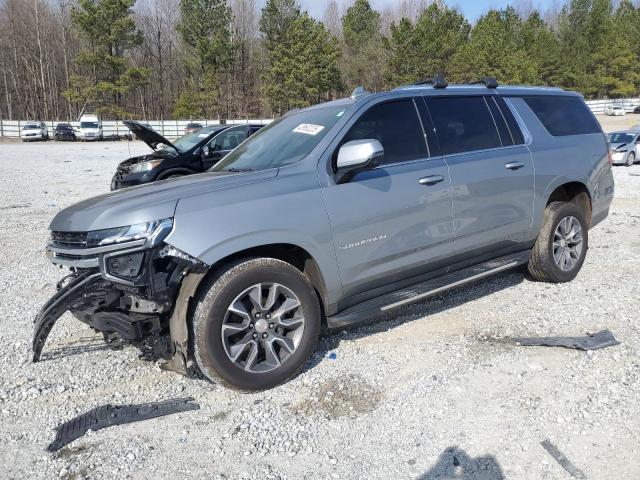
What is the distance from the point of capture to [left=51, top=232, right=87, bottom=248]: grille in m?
3.41

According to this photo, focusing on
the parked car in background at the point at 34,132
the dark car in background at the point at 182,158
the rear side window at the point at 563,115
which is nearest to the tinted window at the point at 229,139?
the dark car in background at the point at 182,158

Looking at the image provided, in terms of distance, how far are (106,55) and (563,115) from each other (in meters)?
53.7

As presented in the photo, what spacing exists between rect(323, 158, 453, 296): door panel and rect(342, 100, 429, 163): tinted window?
10 centimetres

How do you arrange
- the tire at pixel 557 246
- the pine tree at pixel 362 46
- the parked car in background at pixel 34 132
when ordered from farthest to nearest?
the pine tree at pixel 362 46
the parked car in background at pixel 34 132
the tire at pixel 557 246

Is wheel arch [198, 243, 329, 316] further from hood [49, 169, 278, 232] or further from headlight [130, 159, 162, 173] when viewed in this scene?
headlight [130, 159, 162, 173]

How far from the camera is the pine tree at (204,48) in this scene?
52781mm

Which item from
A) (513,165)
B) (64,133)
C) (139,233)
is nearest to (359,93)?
(513,165)

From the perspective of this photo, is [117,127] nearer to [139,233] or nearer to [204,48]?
[204,48]

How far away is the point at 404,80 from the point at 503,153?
5414cm

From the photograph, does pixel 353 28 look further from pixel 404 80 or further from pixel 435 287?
pixel 435 287

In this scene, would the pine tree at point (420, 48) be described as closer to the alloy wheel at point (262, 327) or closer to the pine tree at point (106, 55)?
the pine tree at point (106, 55)

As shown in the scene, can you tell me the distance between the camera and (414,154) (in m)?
4.27

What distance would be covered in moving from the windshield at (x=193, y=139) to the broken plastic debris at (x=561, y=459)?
9890 mm

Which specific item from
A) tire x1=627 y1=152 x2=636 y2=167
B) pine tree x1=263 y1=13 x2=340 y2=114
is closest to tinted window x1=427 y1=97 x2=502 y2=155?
tire x1=627 y1=152 x2=636 y2=167
